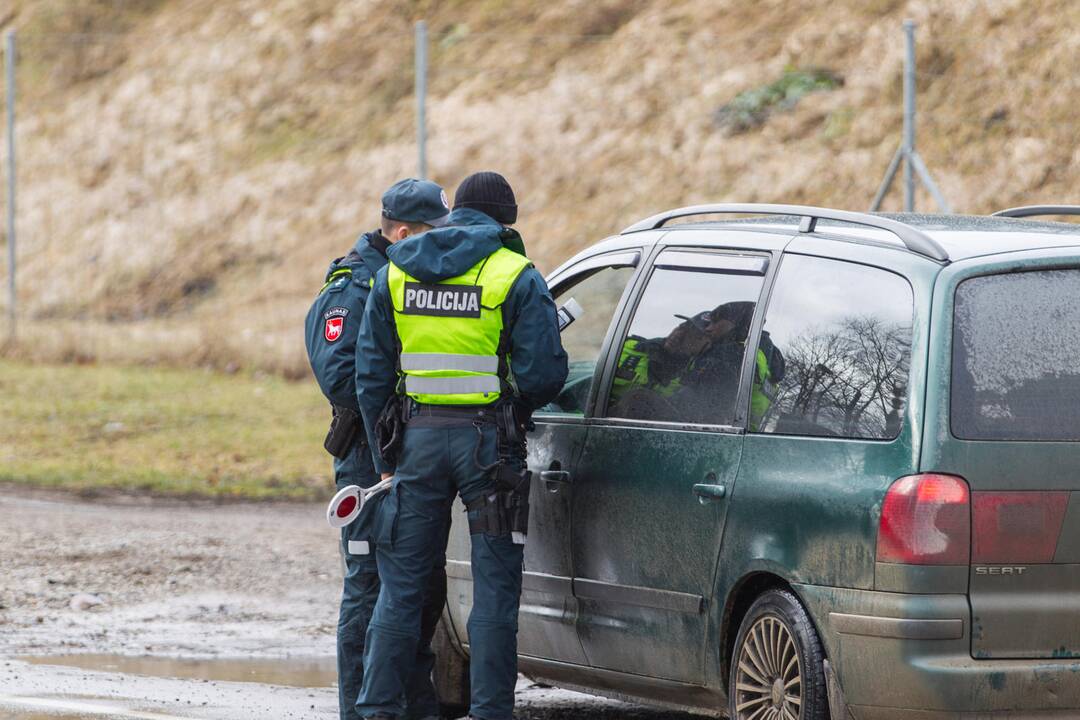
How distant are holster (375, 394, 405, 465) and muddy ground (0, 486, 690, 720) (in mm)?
1300

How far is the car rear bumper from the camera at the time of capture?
455 centimetres

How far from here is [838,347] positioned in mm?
4973

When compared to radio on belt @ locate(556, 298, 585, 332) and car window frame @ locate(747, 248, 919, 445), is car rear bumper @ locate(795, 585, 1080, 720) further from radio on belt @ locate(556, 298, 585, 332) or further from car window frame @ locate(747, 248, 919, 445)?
radio on belt @ locate(556, 298, 585, 332)

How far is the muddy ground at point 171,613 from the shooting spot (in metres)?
6.72

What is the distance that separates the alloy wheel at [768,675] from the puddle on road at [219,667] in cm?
255

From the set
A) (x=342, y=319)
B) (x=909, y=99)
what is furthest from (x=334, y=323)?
(x=909, y=99)

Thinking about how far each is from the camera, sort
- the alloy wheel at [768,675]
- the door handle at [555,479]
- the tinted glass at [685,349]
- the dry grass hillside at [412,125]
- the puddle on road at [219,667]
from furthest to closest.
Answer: the dry grass hillside at [412,125], the puddle on road at [219,667], the door handle at [555,479], the tinted glass at [685,349], the alloy wheel at [768,675]

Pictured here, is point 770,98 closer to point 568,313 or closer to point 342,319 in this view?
A: point 568,313

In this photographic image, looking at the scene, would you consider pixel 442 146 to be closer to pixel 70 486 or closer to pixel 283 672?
pixel 70 486

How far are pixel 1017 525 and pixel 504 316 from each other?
1.84m

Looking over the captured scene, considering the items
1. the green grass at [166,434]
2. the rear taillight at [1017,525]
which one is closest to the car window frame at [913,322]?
the rear taillight at [1017,525]

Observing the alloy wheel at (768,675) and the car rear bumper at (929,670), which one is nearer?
the car rear bumper at (929,670)

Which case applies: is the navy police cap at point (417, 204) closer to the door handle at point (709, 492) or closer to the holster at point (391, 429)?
the holster at point (391, 429)

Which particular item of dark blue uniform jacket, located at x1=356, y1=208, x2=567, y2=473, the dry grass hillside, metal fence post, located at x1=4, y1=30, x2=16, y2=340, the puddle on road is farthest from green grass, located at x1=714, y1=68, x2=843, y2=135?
dark blue uniform jacket, located at x1=356, y1=208, x2=567, y2=473
